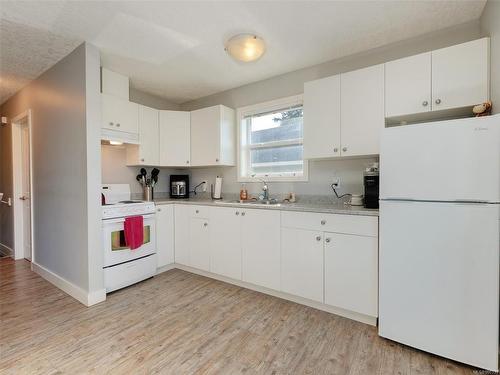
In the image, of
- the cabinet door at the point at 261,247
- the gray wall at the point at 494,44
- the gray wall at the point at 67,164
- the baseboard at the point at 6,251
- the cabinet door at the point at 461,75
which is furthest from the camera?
the baseboard at the point at 6,251

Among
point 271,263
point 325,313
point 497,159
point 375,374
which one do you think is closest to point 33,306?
point 271,263

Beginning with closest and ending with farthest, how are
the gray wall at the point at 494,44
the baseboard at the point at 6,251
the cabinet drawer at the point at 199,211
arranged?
1. the gray wall at the point at 494,44
2. the cabinet drawer at the point at 199,211
3. the baseboard at the point at 6,251

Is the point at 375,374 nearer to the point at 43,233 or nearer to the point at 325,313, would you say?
the point at 325,313

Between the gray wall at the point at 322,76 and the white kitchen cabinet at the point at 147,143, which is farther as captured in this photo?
the white kitchen cabinet at the point at 147,143

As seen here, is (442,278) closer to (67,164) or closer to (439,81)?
(439,81)

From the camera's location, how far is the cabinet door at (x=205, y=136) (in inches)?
131

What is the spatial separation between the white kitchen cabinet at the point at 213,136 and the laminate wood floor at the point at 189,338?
5.59 feet

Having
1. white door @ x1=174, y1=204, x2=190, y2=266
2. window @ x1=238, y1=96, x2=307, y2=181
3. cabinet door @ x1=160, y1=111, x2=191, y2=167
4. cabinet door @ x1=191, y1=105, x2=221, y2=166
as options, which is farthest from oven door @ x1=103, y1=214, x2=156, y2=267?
window @ x1=238, y1=96, x2=307, y2=181

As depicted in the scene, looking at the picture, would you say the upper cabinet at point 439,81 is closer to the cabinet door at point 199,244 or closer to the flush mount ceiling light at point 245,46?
the flush mount ceiling light at point 245,46

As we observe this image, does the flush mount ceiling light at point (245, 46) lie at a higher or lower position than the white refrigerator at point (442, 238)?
higher

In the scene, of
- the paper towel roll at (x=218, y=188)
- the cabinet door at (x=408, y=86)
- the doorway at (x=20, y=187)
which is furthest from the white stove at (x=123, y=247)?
the cabinet door at (x=408, y=86)

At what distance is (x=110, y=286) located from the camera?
2.57 m

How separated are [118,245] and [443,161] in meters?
2.96

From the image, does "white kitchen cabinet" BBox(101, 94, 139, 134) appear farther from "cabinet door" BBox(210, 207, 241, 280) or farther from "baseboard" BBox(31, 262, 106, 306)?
"baseboard" BBox(31, 262, 106, 306)
